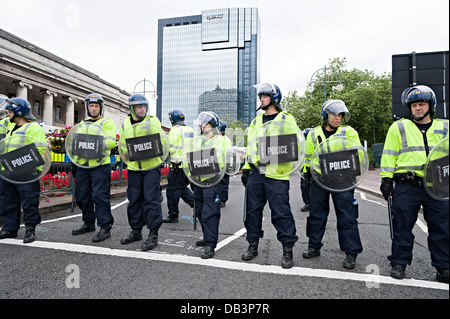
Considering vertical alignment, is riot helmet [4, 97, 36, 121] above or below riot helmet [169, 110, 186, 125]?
below

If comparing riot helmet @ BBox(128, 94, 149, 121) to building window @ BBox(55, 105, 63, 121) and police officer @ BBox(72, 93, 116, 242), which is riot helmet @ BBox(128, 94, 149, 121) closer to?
police officer @ BBox(72, 93, 116, 242)

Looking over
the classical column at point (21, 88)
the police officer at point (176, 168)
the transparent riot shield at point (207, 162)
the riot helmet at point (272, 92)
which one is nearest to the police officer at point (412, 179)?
the riot helmet at point (272, 92)

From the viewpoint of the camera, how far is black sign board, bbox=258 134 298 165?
3.30 m

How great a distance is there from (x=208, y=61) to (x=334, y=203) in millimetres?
104089

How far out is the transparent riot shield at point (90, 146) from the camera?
4094mm

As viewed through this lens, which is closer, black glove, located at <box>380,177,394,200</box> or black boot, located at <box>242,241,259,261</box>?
black glove, located at <box>380,177,394,200</box>

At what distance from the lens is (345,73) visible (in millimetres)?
34531

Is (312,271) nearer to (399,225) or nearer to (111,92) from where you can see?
(399,225)

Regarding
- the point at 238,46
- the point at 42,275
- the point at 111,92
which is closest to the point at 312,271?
the point at 42,275

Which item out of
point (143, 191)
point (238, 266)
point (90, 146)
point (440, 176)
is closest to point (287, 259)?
point (238, 266)

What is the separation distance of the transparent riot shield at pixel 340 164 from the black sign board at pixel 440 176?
0.75 meters

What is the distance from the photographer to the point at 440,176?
2545 millimetres

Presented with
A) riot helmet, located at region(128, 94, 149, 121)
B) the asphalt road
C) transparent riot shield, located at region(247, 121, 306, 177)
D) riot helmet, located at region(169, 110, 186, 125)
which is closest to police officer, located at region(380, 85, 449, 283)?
the asphalt road

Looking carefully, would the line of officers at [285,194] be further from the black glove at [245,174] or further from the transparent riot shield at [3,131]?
the transparent riot shield at [3,131]
